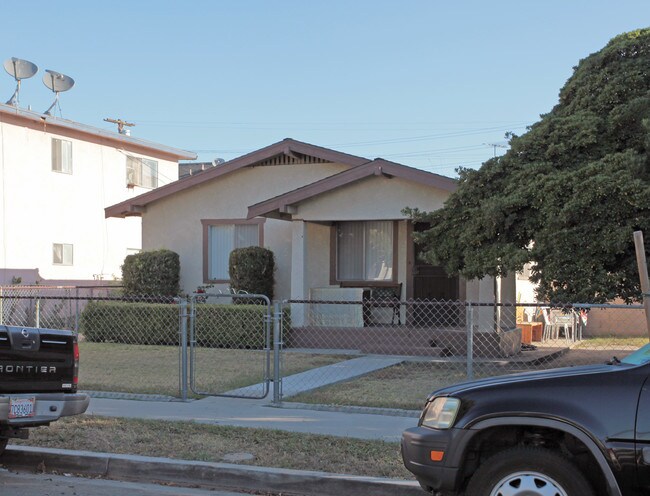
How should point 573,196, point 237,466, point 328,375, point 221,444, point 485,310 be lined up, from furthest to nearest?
point 485,310
point 328,375
point 573,196
point 221,444
point 237,466

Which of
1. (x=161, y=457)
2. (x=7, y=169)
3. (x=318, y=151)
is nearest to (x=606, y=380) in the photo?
(x=161, y=457)

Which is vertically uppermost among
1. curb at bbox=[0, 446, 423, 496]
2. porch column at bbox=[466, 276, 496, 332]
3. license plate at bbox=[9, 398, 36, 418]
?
porch column at bbox=[466, 276, 496, 332]

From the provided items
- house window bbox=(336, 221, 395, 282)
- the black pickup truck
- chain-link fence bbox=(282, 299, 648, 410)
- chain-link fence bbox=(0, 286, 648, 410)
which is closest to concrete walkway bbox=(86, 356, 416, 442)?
chain-link fence bbox=(0, 286, 648, 410)

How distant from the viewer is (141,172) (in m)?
28.7

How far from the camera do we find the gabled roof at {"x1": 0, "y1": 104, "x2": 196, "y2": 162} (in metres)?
23.2

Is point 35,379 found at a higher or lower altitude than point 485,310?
lower

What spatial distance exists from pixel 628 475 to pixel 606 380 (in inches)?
21.5

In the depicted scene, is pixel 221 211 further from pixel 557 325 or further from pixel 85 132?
pixel 557 325

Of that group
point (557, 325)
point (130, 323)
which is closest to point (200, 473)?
point (130, 323)

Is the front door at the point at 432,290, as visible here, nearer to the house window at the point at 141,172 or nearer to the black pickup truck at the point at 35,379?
the black pickup truck at the point at 35,379

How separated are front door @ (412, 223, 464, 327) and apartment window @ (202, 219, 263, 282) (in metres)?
4.42

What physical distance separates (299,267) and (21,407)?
35.4ft

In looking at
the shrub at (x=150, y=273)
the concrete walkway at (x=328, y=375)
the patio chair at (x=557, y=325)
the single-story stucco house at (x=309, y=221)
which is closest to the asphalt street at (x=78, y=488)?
the concrete walkway at (x=328, y=375)

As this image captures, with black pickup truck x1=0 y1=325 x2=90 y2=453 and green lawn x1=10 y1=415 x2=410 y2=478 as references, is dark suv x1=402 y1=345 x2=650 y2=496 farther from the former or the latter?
black pickup truck x1=0 y1=325 x2=90 y2=453
